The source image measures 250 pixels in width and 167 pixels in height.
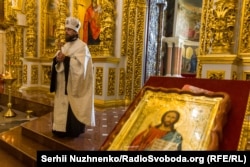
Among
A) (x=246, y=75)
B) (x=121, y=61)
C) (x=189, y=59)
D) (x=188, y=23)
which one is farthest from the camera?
(x=188, y=23)

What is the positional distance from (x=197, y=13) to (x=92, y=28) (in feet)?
31.3

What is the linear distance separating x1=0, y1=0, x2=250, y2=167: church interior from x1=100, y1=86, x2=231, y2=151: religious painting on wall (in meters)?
0.03

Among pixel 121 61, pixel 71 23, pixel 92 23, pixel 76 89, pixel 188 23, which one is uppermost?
pixel 188 23

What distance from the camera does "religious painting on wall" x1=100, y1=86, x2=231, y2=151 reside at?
1.28 meters

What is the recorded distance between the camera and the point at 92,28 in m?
7.65

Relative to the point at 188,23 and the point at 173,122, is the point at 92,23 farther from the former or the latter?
the point at 188,23

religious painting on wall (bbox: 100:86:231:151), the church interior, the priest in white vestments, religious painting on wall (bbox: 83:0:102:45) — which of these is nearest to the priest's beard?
the priest in white vestments

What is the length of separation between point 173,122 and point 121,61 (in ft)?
19.0

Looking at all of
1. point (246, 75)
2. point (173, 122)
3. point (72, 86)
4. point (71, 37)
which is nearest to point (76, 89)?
point (72, 86)

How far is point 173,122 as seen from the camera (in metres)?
1.40

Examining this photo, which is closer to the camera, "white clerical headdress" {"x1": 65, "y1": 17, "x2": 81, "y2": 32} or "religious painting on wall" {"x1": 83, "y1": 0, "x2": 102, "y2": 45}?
"white clerical headdress" {"x1": 65, "y1": 17, "x2": 81, "y2": 32}

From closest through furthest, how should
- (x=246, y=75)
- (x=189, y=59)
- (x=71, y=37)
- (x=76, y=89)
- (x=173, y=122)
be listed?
(x=173, y=122)
(x=76, y=89)
(x=71, y=37)
(x=246, y=75)
(x=189, y=59)

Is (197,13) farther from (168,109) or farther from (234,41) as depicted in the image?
(168,109)

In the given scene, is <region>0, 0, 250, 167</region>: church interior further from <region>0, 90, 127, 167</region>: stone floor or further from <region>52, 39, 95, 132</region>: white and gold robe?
<region>52, 39, 95, 132</region>: white and gold robe
